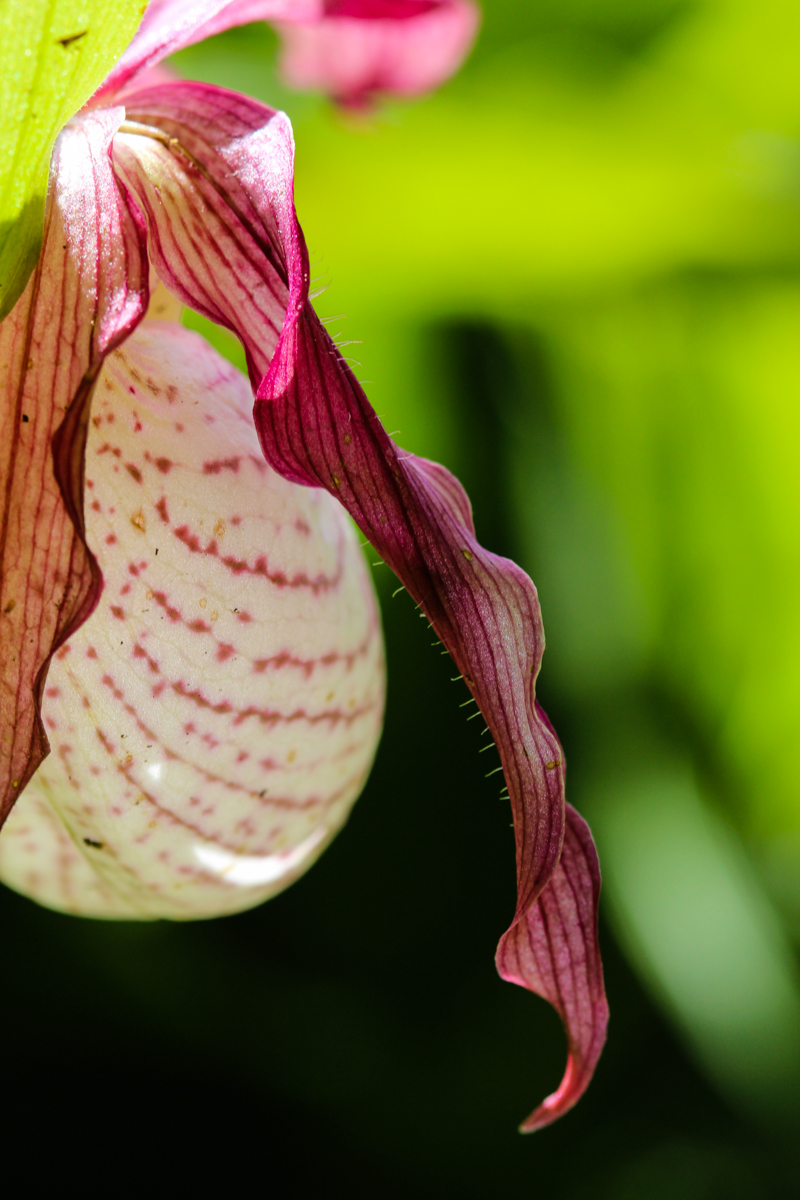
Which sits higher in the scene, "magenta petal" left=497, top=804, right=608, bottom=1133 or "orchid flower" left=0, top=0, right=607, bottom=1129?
"orchid flower" left=0, top=0, right=607, bottom=1129

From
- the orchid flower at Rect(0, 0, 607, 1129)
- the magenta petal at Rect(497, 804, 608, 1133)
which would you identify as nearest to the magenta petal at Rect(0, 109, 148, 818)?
the orchid flower at Rect(0, 0, 607, 1129)

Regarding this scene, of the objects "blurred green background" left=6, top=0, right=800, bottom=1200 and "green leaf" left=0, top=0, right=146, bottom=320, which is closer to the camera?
"green leaf" left=0, top=0, right=146, bottom=320

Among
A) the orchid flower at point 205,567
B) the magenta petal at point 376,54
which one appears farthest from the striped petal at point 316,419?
the magenta petal at point 376,54

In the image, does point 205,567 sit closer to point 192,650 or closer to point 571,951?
point 192,650

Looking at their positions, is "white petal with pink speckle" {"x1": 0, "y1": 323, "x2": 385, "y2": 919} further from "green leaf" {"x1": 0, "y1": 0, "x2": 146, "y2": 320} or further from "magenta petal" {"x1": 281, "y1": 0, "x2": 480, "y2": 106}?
"magenta petal" {"x1": 281, "y1": 0, "x2": 480, "y2": 106}

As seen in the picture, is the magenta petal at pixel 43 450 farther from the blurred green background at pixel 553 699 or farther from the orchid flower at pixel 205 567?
the blurred green background at pixel 553 699

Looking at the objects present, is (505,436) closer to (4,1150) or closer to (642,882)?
(642,882)

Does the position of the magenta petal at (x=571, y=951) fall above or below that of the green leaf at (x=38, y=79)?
below
